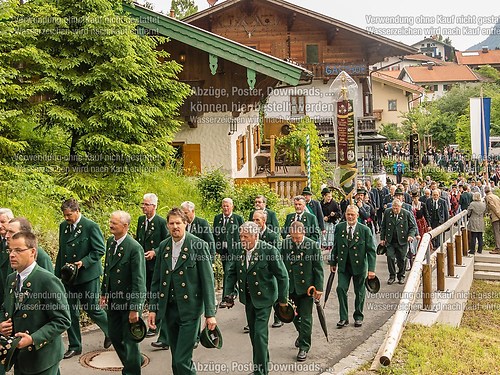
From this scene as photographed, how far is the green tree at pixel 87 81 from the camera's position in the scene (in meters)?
14.1

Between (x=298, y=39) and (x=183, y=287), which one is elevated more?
(x=298, y=39)

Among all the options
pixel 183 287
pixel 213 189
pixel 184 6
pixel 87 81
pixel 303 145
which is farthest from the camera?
pixel 184 6

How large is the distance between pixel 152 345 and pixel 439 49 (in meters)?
125

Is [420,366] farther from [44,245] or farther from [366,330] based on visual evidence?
[44,245]

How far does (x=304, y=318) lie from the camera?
8625 mm

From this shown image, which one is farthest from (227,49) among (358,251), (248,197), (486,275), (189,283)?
(189,283)

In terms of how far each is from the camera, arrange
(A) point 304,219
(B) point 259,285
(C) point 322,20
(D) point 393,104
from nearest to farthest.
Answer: (B) point 259,285 < (A) point 304,219 < (C) point 322,20 < (D) point 393,104

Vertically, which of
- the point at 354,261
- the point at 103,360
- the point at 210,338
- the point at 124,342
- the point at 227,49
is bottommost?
the point at 103,360

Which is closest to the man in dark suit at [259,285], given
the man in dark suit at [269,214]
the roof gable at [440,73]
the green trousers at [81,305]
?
the green trousers at [81,305]

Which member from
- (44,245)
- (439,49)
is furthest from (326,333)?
(439,49)

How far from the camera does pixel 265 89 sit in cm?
2109


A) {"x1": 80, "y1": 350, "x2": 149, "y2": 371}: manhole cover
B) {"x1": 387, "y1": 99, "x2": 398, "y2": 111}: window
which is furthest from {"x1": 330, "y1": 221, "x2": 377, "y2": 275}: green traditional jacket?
{"x1": 387, "y1": 99, "x2": 398, "y2": 111}: window

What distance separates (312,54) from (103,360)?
29.3 metres

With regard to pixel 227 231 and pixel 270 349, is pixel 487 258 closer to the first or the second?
pixel 227 231
